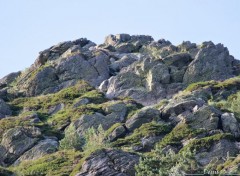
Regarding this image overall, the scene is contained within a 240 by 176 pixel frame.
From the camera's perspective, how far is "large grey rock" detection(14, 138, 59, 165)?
74.4 meters

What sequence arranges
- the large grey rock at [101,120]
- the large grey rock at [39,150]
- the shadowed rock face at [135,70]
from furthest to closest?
the shadowed rock face at [135,70]
the large grey rock at [101,120]
the large grey rock at [39,150]

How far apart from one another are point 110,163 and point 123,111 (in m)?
27.1

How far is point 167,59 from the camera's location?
111750 millimetres

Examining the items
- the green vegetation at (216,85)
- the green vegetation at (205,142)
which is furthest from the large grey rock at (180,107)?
the green vegetation at (216,85)

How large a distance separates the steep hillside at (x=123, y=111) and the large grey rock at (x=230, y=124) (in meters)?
0.10

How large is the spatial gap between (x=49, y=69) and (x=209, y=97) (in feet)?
95.0

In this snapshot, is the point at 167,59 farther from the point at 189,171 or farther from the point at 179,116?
the point at 189,171

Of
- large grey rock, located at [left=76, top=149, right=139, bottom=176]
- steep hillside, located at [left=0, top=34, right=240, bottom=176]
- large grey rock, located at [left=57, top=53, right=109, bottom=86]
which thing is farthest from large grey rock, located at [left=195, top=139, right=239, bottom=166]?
large grey rock, located at [left=57, top=53, right=109, bottom=86]

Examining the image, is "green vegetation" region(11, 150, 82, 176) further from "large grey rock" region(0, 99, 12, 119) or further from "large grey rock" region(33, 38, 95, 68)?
"large grey rock" region(33, 38, 95, 68)

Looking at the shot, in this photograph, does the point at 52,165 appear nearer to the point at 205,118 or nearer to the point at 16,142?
the point at 16,142

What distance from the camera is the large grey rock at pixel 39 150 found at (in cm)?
7444

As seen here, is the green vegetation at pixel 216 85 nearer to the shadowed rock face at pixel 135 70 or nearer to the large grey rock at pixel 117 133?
the shadowed rock face at pixel 135 70

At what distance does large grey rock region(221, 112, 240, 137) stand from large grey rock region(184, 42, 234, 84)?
31558 mm

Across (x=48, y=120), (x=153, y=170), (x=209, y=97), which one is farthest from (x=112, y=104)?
(x=153, y=170)
